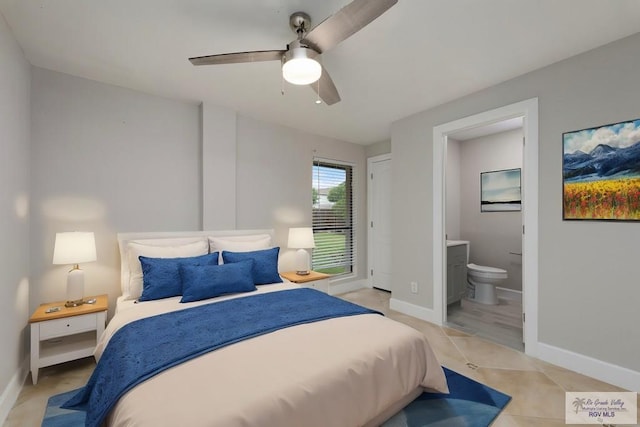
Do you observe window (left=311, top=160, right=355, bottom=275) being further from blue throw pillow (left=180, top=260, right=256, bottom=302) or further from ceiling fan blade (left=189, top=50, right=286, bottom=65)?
ceiling fan blade (left=189, top=50, right=286, bottom=65)

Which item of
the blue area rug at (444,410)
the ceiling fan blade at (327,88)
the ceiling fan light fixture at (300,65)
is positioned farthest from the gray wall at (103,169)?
the ceiling fan light fixture at (300,65)

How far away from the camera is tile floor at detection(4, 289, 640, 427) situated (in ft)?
5.99

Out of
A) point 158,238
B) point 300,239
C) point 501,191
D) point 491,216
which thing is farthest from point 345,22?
point 491,216

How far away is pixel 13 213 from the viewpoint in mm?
2002

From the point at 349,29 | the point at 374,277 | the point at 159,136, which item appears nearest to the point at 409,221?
the point at 374,277

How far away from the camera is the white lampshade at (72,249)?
2.26 m

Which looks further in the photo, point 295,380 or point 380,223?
point 380,223

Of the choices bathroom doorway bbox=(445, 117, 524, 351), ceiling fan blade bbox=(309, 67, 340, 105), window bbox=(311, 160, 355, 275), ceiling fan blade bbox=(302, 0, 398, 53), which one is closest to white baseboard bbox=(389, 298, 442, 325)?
bathroom doorway bbox=(445, 117, 524, 351)

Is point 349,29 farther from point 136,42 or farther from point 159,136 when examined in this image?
point 159,136

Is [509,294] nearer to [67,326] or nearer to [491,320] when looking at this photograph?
[491,320]

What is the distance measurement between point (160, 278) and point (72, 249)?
0.75 m

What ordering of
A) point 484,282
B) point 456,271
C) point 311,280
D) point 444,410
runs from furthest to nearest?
point 484,282 → point 456,271 → point 311,280 → point 444,410

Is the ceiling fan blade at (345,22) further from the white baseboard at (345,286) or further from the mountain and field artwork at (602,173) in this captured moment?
the white baseboard at (345,286)

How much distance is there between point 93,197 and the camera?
8.79 ft
